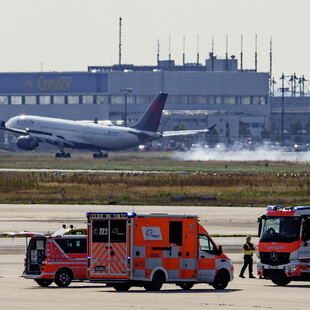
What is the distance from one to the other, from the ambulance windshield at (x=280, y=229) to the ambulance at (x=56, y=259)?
7704mm

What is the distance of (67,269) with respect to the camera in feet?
126

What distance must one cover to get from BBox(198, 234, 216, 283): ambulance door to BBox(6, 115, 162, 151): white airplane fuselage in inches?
4989

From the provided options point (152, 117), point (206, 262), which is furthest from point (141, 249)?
point (152, 117)

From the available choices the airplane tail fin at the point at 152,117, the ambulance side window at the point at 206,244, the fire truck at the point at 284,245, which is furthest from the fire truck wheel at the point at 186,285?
the airplane tail fin at the point at 152,117

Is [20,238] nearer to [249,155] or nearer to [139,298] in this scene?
[139,298]

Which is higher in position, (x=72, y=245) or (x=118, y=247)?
(x=118, y=247)

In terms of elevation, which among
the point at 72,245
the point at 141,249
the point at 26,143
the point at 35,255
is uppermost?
the point at 26,143

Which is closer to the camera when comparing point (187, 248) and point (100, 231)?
point (100, 231)

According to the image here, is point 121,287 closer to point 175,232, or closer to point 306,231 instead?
point 175,232

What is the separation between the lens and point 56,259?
3809 centimetres

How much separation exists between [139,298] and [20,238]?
84.7 ft

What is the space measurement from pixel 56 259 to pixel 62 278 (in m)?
0.78

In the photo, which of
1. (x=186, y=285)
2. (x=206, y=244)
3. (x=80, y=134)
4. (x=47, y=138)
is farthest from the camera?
(x=80, y=134)

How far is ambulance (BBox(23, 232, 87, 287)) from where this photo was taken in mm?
38031
